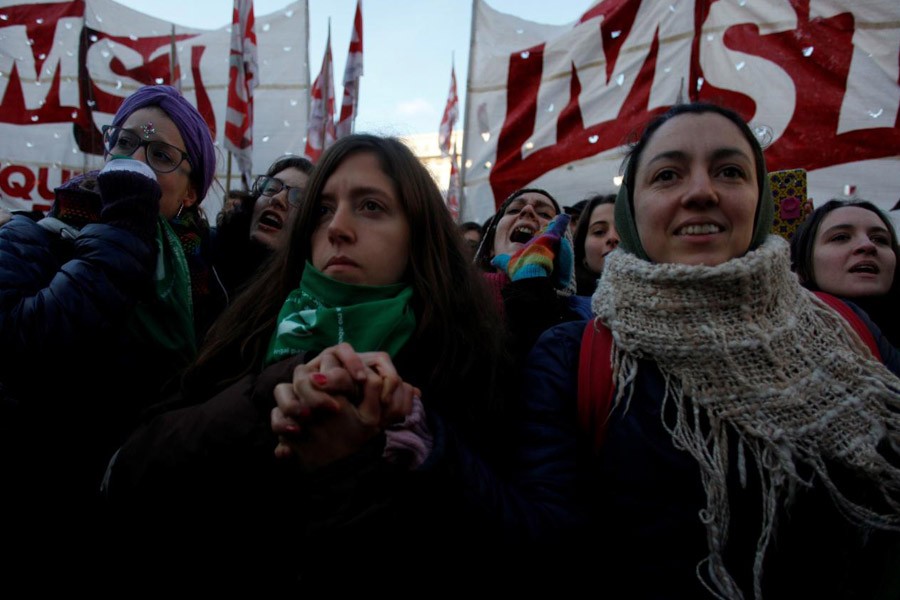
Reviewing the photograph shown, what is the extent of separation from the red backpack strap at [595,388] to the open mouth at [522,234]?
156 cm

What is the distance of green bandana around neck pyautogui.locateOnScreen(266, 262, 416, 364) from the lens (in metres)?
1.20

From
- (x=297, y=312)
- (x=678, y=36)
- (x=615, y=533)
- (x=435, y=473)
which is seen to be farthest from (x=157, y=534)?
(x=678, y=36)

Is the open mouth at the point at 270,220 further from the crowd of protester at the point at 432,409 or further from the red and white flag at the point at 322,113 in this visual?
the red and white flag at the point at 322,113

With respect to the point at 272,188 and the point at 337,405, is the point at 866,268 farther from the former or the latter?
the point at 272,188

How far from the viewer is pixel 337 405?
0.91 metres

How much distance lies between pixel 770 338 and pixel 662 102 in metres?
4.37

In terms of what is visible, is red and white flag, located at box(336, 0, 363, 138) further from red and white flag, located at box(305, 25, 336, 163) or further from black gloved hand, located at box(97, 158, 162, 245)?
black gloved hand, located at box(97, 158, 162, 245)

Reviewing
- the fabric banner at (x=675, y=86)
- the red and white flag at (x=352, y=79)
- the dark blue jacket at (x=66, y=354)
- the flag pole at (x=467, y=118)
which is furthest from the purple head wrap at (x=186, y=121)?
the red and white flag at (x=352, y=79)

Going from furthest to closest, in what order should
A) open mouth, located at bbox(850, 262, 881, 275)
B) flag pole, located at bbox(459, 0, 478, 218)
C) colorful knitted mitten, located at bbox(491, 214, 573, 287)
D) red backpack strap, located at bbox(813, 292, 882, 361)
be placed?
flag pole, located at bbox(459, 0, 478, 218) → open mouth, located at bbox(850, 262, 881, 275) → colorful knitted mitten, located at bbox(491, 214, 573, 287) → red backpack strap, located at bbox(813, 292, 882, 361)

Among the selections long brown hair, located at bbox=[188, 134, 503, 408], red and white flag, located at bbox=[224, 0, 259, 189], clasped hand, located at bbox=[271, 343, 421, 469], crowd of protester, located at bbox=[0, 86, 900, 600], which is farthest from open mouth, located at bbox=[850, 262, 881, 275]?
red and white flag, located at bbox=[224, 0, 259, 189]

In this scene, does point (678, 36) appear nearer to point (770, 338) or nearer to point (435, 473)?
point (770, 338)

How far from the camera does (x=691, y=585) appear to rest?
1.07 metres

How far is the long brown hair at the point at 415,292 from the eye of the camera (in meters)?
1.28

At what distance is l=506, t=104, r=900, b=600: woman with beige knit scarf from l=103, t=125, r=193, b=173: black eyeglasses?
53.2 inches
